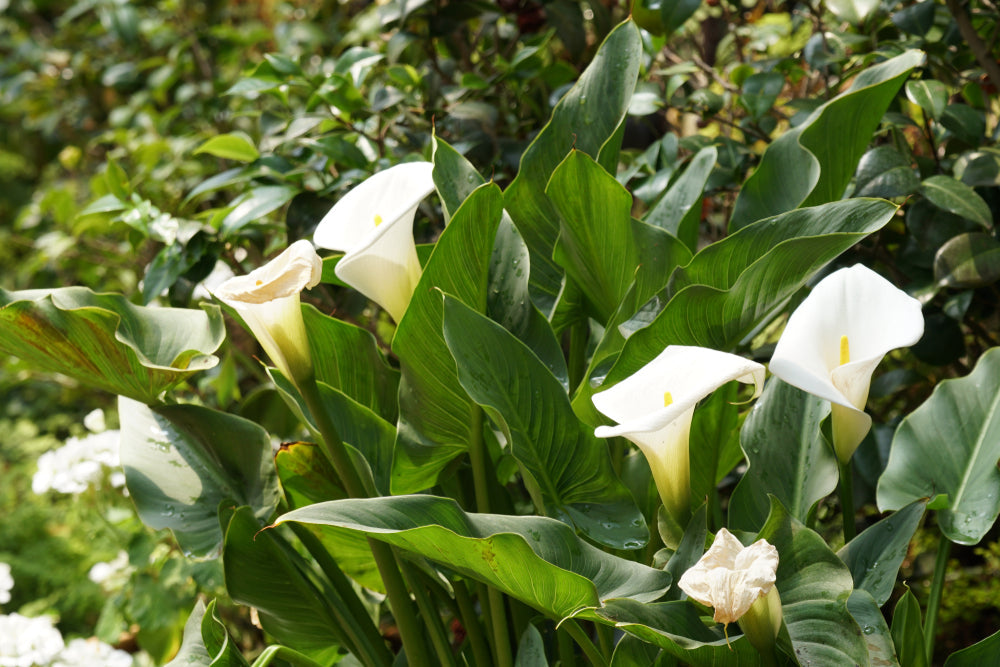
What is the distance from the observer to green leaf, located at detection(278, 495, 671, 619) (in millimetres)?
511

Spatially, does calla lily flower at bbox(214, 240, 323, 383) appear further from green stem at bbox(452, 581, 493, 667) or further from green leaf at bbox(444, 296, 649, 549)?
green stem at bbox(452, 581, 493, 667)

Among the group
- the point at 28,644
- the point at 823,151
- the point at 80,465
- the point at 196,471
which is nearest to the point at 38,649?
the point at 28,644

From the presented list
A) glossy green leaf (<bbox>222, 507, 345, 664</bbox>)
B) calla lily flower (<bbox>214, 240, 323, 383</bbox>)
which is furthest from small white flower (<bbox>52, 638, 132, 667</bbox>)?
calla lily flower (<bbox>214, 240, 323, 383</bbox>)

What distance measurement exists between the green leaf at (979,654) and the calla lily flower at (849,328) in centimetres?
18

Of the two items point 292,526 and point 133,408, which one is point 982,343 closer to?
point 292,526

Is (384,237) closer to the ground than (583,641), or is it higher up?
higher up

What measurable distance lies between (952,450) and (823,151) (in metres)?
0.30

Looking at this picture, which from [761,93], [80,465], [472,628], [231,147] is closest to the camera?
[472,628]

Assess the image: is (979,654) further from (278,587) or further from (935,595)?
(278,587)

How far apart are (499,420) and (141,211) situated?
28.7 inches

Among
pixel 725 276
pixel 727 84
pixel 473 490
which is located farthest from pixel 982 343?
pixel 473 490

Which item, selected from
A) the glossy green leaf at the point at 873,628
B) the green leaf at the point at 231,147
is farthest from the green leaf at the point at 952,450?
the green leaf at the point at 231,147

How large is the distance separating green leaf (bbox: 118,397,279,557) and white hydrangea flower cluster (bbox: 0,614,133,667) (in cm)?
35

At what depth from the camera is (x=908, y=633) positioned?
603 millimetres
